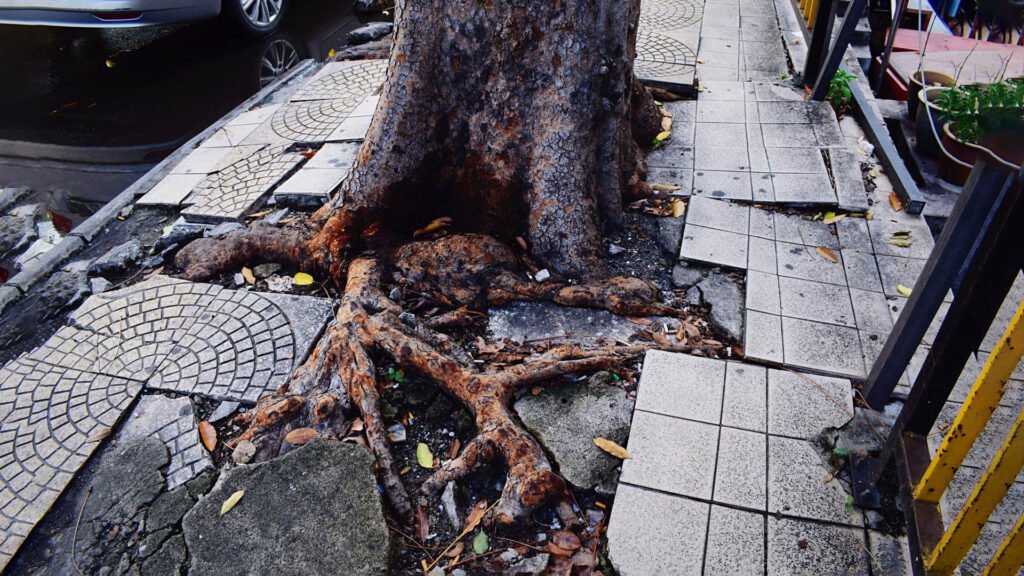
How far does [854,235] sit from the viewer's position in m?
4.09

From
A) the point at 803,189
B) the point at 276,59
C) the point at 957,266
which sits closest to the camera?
the point at 957,266

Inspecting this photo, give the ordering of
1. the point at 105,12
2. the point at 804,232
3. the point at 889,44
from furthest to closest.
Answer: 1. the point at 105,12
2. the point at 889,44
3. the point at 804,232

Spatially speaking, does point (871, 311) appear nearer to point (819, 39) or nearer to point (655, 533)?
point (655, 533)

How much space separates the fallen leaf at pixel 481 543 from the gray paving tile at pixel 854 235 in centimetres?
285

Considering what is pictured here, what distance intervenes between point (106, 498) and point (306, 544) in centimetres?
106

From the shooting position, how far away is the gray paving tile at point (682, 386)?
305cm

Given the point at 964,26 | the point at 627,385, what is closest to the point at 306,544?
the point at 627,385

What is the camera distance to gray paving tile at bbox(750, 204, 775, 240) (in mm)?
4137

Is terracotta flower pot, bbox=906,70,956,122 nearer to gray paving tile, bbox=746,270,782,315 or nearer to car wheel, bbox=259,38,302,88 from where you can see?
gray paving tile, bbox=746,270,782,315

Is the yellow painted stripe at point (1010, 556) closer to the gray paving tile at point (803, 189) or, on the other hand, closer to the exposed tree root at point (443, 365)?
the exposed tree root at point (443, 365)

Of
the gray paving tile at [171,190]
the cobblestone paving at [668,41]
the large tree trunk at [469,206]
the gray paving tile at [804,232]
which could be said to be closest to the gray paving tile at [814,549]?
the large tree trunk at [469,206]

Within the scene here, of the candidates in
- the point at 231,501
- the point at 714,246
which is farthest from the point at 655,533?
the point at 714,246

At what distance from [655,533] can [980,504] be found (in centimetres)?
112

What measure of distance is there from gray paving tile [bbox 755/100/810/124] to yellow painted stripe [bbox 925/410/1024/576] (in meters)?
3.73
